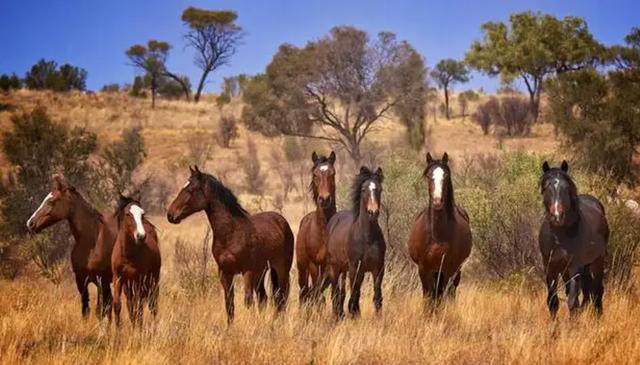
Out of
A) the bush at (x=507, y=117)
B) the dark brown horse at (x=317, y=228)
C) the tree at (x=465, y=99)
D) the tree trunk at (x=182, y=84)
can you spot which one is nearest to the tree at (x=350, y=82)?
the bush at (x=507, y=117)

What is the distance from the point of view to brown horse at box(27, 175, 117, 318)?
27.7ft

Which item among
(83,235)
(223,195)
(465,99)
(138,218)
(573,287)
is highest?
(465,99)

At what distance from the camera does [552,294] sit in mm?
7703

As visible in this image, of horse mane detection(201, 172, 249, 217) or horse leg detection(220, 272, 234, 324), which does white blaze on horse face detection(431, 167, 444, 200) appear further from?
horse leg detection(220, 272, 234, 324)

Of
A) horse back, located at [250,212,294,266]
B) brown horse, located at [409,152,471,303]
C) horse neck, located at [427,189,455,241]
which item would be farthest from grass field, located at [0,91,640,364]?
horse neck, located at [427,189,455,241]

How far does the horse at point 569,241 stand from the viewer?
7.46m

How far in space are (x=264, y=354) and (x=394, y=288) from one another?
4.49 meters

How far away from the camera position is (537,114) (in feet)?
135

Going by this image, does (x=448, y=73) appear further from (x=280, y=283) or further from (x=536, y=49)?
(x=280, y=283)

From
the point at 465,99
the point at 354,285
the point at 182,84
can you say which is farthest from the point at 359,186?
the point at 182,84

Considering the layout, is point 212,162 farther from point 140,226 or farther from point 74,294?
point 140,226

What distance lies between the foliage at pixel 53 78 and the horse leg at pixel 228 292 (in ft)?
153

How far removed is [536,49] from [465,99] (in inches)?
497

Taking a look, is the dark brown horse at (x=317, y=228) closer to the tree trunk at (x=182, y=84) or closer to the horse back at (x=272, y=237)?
the horse back at (x=272, y=237)
